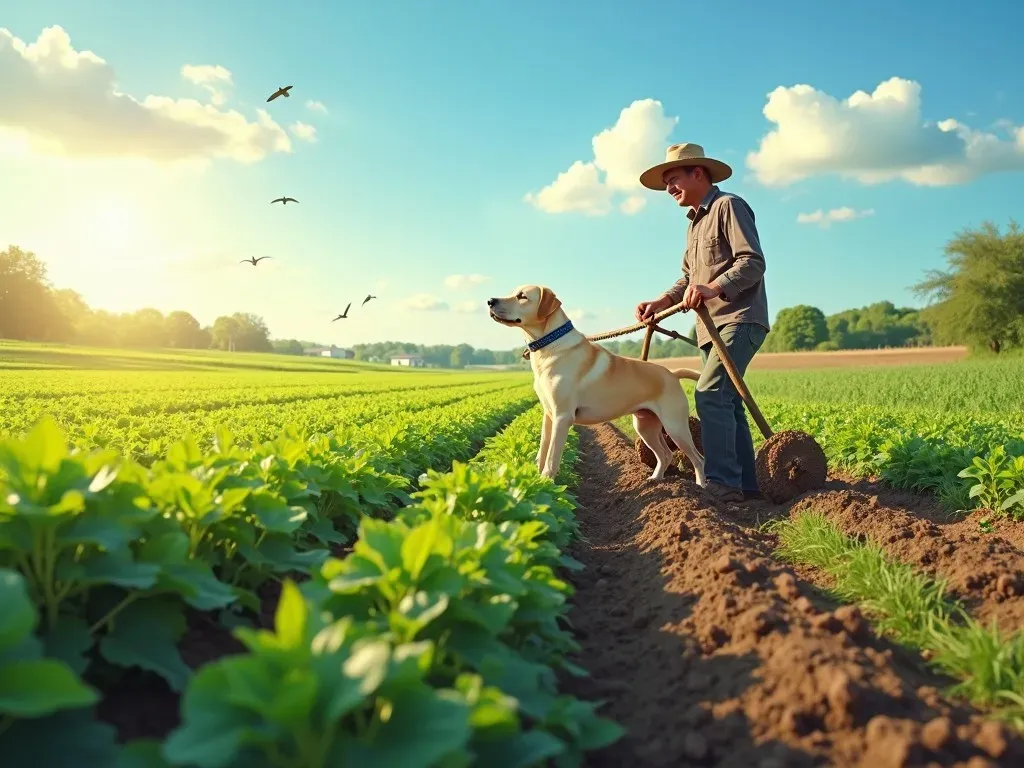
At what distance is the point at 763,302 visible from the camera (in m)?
6.23

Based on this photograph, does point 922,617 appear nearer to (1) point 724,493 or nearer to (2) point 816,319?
(1) point 724,493

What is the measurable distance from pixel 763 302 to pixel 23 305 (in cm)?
7516

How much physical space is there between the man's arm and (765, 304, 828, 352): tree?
4241 inches

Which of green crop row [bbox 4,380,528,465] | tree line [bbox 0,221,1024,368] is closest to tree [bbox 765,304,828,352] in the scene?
tree line [bbox 0,221,1024,368]

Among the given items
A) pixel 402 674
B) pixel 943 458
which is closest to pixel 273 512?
pixel 402 674

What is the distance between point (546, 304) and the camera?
252 inches

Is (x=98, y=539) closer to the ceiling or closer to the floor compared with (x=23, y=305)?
closer to the floor

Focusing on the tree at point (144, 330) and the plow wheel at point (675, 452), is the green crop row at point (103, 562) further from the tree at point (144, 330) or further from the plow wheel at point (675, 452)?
the tree at point (144, 330)

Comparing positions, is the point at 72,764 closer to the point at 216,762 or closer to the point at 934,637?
the point at 216,762

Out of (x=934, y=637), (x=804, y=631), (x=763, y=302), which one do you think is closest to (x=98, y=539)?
(x=804, y=631)

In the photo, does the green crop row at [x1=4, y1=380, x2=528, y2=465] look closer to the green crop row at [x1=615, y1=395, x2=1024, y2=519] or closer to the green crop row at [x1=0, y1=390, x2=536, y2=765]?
the green crop row at [x1=0, y1=390, x2=536, y2=765]

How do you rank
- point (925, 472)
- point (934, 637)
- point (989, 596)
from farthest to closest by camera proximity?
point (925, 472) < point (989, 596) < point (934, 637)

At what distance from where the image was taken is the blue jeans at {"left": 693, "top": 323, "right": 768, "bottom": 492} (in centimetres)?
624

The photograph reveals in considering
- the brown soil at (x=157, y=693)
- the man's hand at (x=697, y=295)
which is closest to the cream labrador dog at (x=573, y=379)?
the man's hand at (x=697, y=295)
